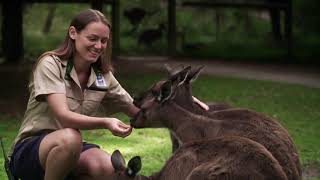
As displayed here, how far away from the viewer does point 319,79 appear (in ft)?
40.1

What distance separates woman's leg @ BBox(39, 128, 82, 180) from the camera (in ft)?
12.9

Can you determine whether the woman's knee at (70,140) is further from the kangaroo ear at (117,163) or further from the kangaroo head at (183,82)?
the kangaroo head at (183,82)

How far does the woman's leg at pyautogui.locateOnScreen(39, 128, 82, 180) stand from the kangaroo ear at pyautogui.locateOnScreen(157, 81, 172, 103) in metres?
0.56

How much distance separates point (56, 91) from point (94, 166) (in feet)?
1.74

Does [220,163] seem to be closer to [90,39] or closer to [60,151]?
[60,151]

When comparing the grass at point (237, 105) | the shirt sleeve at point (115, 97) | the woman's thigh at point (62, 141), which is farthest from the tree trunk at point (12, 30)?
the woman's thigh at point (62, 141)

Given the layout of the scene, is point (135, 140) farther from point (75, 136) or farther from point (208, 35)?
point (208, 35)

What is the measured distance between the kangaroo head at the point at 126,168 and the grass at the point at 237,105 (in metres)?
1.79

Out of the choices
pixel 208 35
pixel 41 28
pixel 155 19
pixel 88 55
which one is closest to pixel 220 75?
pixel 155 19

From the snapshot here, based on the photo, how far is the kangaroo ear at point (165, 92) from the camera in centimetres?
413

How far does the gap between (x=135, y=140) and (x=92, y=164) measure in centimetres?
306

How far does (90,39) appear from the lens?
4074 millimetres

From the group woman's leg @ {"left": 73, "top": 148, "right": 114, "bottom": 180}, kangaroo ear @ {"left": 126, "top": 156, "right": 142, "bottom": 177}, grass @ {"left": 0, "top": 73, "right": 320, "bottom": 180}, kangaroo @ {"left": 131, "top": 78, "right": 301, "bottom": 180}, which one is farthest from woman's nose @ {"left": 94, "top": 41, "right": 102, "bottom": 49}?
grass @ {"left": 0, "top": 73, "right": 320, "bottom": 180}

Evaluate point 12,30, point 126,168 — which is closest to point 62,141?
point 126,168
